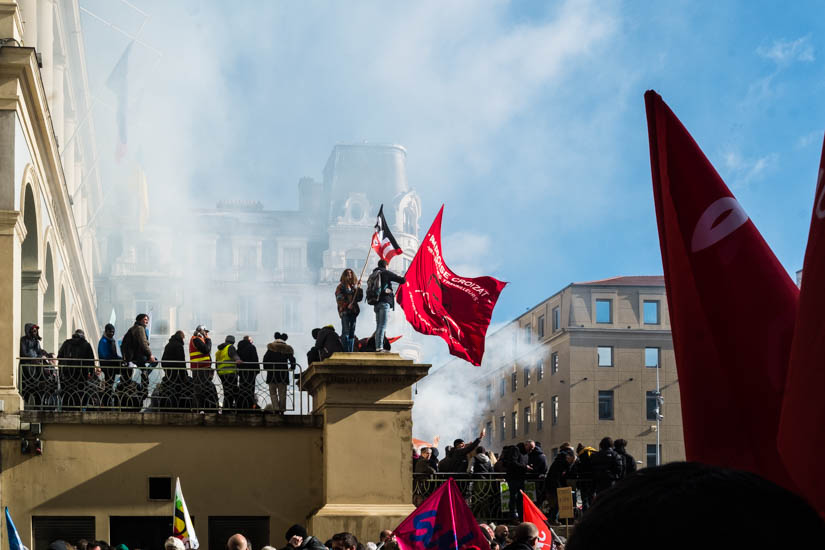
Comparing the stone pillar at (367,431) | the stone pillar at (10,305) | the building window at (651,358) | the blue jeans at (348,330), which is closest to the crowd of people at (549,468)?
the stone pillar at (367,431)

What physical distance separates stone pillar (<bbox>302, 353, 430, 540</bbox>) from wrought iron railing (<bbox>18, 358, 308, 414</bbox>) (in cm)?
71

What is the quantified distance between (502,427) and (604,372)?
14952 millimetres

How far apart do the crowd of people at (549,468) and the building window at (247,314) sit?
99405 mm

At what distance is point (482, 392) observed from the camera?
365ft

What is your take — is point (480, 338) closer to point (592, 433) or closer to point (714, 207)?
A: point (714, 207)

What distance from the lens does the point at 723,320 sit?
11.5 ft

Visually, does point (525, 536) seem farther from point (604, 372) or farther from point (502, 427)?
point (502, 427)

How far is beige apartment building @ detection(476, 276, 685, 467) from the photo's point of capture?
90312 millimetres

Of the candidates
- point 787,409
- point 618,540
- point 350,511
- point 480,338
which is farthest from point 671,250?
point 480,338

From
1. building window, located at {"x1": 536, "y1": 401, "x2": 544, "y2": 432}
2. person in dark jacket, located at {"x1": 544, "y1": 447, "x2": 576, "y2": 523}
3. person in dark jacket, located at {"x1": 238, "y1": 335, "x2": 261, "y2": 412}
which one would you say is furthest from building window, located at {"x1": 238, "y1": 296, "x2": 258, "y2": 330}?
person in dark jacket, located at {"x1": 544, "y1": 447, "x2": 576, "y2": 523}

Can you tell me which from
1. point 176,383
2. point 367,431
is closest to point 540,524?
point 367,431

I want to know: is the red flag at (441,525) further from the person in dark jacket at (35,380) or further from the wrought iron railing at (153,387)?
the person in dark jacket at (35,380)

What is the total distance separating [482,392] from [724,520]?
362ft

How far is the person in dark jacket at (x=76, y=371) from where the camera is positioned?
19062mm
